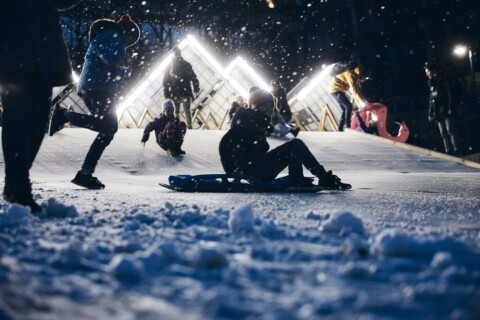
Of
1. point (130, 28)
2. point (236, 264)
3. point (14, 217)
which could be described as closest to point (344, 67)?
point (130, 28)

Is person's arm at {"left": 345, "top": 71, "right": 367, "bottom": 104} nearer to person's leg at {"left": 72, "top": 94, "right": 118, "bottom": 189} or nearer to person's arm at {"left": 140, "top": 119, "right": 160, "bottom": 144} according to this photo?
person's arm at {"left": 140, "top": 119, "right": 160, "bottom": 144}

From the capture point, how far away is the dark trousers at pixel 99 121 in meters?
4.81

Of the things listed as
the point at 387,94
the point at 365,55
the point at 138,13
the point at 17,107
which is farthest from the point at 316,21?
the point at 17,107

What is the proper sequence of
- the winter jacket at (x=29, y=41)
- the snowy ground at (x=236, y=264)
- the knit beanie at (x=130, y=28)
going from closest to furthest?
1. the snowy ground at (x=236, y=264)
2. the winter jacket at (x=29, y=41)
3. the knit beanie at (x=130, y=28)

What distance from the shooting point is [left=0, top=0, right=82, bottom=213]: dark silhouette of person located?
2.71 m

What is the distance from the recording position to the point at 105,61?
478cm

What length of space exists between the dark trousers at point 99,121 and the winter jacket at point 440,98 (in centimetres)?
703

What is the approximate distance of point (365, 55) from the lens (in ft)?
86.2

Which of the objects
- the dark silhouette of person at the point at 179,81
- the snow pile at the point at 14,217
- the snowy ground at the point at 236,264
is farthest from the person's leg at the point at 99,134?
the dark silhouette of person at the point at 179,81

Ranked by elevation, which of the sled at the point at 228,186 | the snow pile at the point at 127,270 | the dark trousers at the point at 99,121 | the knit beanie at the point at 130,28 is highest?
the knit beanie at the point at 130,28

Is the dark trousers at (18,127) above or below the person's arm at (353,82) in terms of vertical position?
below

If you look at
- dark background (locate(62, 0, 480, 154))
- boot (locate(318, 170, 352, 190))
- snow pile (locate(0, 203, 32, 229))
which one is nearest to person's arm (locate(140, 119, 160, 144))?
boot (locate(318, 170, 352, 190))

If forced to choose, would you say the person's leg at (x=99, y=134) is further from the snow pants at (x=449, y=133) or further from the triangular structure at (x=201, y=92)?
the triangular structure at (x=201, y=92)

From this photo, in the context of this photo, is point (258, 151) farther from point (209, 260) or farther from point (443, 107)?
point (443, 107)
